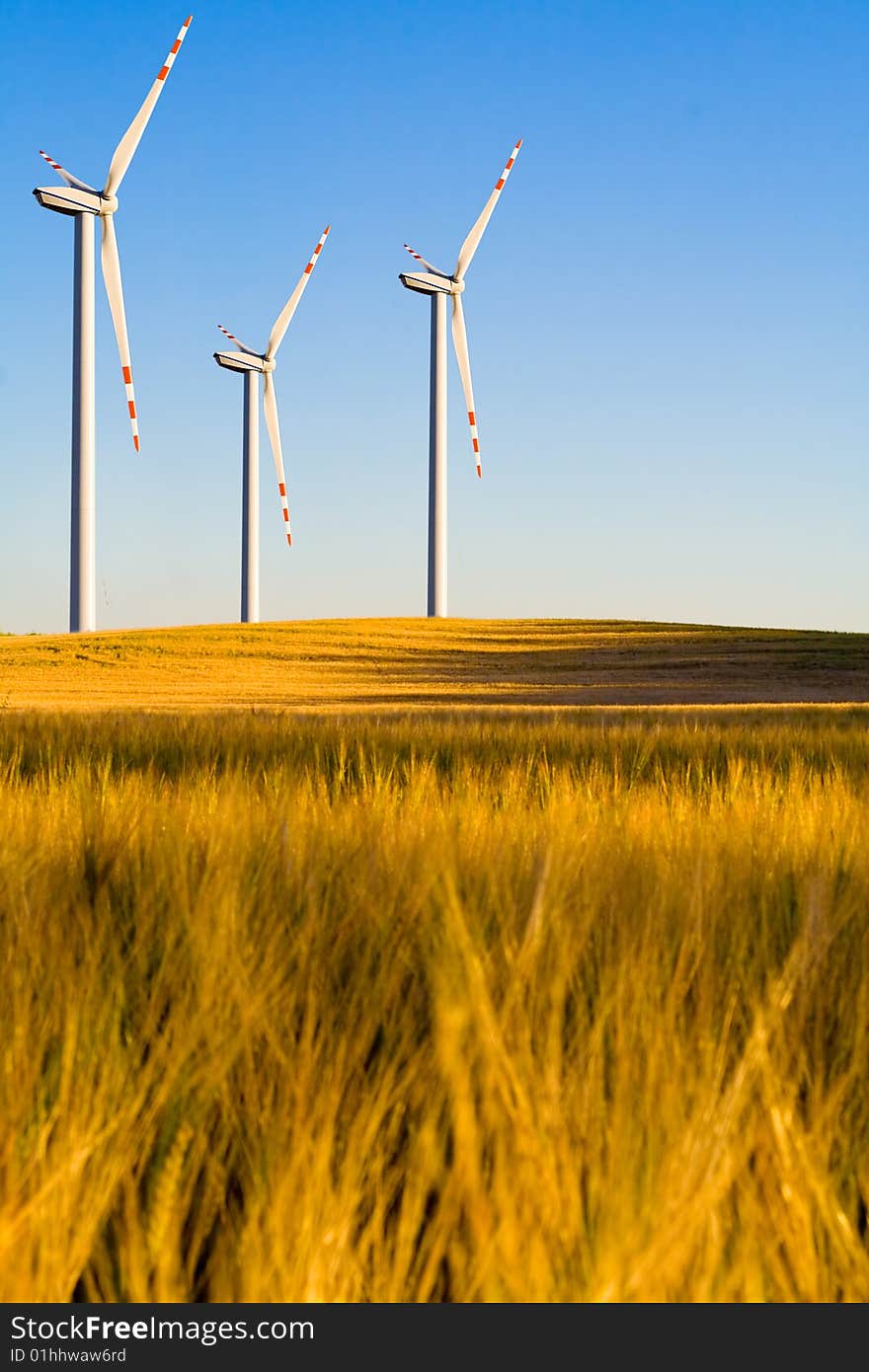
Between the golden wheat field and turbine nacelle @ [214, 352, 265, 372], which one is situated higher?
turbine nacelle @ [214, 352, 265, 372]

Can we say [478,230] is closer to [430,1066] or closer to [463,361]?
[463,361]

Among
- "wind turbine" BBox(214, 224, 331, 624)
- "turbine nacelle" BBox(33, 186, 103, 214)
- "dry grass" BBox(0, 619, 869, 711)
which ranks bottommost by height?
"dry grass" BBox(0, 619, 869, 711)

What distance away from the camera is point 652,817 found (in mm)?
3699

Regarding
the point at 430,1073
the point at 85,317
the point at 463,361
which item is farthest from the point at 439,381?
the point at 430,1073

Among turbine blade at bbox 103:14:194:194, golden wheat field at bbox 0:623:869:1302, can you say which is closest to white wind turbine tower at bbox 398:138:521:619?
turbine blade at bbox 103:14:194:194

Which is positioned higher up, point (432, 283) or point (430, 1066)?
point (432, 283)

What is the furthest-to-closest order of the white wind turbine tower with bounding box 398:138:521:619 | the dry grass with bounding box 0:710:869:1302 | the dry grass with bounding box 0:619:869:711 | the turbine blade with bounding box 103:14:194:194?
the white wind turbine tower with bounding box 398:138:521:619 → the turbine blade with bounding box 103:14:194:194 → the dry grass with bounding box 0:619:869:711 → the dry grass with bounding box 0:710:869:1302

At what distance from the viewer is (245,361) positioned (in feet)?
172

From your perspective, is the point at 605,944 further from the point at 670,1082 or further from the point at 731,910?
the point at 670,1082

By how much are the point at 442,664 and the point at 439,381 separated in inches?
625

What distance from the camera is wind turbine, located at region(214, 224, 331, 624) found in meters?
50.8

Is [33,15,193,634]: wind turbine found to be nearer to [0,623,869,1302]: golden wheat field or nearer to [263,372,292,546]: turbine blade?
[263,372,292,546]: turbine blade

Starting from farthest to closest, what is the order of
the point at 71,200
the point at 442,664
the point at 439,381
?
the point at 439,381
the point at 71,200
the point at 442,664
